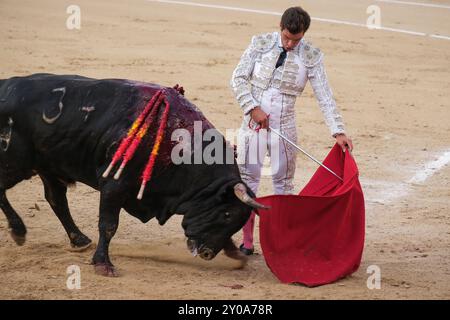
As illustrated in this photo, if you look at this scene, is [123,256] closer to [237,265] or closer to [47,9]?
[237,265]

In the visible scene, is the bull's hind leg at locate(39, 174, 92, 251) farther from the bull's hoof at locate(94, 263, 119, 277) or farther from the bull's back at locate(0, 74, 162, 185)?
the bull's hoof at locate(94, 263, 119, 277)

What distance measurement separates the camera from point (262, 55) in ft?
19.6

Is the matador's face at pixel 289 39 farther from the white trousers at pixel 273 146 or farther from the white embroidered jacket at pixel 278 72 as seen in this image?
the white trousers at pixel 273 146

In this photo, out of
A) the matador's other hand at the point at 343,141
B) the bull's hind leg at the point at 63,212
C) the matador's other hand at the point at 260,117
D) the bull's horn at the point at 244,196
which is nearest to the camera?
the bull's horn at the point at 244,196

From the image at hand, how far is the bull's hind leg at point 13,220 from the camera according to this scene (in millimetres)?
6125

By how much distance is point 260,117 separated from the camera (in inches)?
232

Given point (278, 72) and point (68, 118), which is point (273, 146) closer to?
point (278, 72)

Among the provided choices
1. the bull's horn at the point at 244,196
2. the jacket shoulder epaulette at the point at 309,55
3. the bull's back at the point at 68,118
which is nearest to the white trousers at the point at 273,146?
the jacket shoulder epaulette at the point at 309,55

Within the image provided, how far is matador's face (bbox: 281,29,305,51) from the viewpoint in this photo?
5.77m

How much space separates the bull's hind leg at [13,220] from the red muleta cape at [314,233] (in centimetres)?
163

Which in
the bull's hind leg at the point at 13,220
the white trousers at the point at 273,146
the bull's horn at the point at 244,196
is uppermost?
the white trousers at the point at 273,146

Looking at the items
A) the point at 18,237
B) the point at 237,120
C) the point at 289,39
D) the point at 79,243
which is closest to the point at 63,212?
the point at 79,243

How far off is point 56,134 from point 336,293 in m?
2.00
